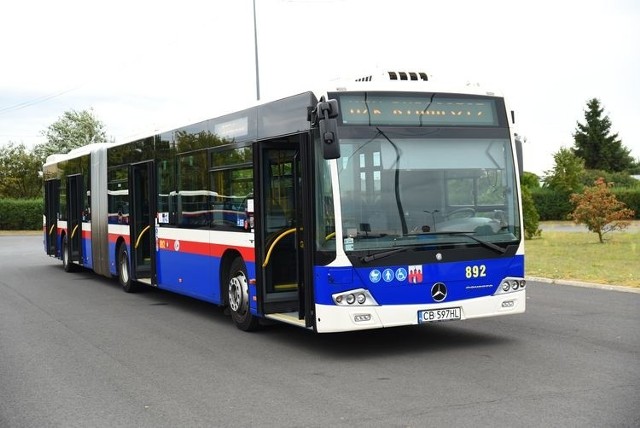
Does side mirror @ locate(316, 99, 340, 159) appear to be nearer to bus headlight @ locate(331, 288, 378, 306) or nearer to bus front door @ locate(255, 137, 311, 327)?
bus headlight @ locate(331, 288, 378, 306)

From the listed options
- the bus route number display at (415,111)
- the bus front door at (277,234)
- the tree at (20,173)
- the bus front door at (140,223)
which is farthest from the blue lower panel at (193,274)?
the tree at (20,173)

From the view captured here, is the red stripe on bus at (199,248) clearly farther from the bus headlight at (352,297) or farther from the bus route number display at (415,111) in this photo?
the bus route number display at (415,111)

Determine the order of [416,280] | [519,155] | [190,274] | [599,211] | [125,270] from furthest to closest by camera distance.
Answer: [599,211] < [125,270] < [190,274] < [519,155] < [416,280]

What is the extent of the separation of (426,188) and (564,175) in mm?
50783

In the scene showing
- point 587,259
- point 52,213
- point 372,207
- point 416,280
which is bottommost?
point 587,259

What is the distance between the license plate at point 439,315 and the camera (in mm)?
9352

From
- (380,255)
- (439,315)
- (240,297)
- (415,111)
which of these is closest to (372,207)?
(380,255)

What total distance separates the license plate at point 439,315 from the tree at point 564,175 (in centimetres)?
4786

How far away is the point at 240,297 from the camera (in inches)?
449

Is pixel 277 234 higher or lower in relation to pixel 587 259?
higher

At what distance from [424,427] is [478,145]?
4.32 m

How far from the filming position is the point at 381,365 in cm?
895

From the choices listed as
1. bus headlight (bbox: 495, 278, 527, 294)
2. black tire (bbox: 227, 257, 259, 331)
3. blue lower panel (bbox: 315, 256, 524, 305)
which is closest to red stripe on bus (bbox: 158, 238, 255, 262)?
black tire (bbox: 227, 257, 259, 331)

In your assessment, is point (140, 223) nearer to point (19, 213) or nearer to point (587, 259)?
point (587, 259)
